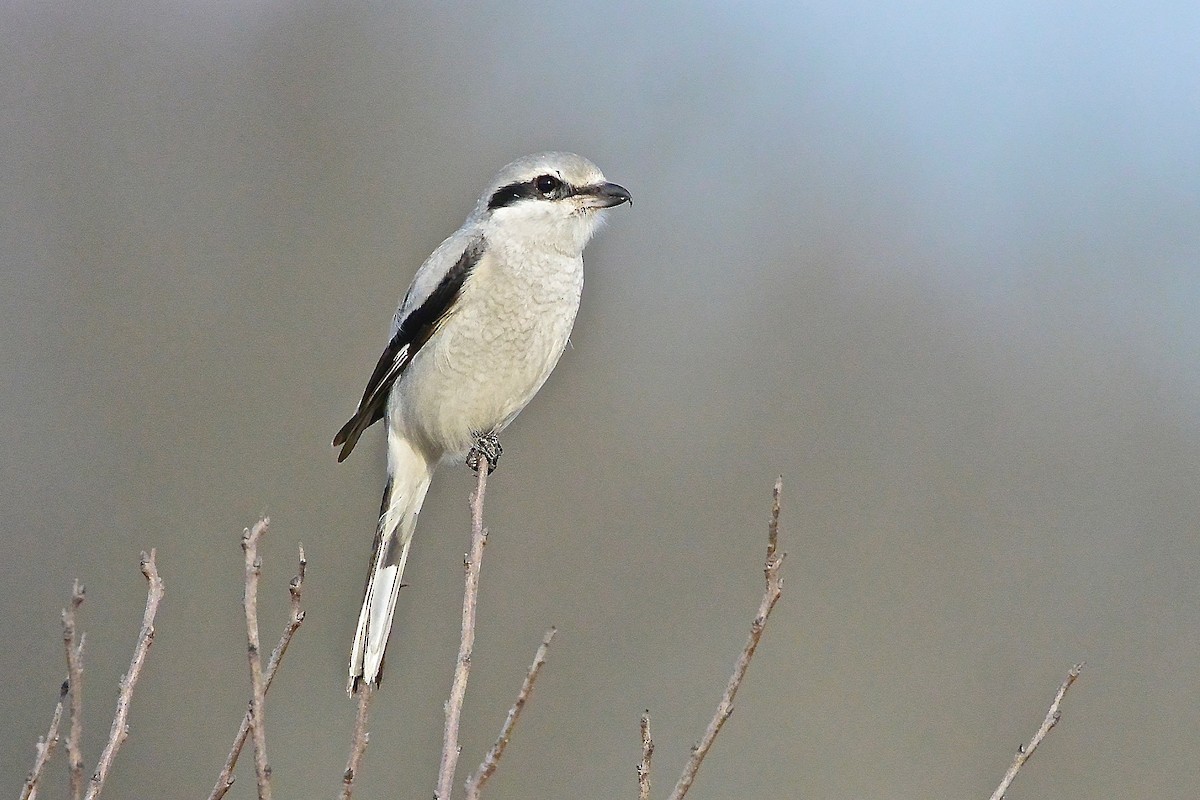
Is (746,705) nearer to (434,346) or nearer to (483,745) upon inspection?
(483,745)

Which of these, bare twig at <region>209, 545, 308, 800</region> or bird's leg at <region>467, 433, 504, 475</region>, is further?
bird's leg at <region>467, 433, 504, 475</region>

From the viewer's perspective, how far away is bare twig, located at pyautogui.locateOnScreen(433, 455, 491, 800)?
1.26 metres

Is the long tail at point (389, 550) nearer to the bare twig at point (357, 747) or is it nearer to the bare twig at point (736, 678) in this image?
the bare twig at point (357, 747)

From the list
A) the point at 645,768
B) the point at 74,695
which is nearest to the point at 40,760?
the point at 74,695

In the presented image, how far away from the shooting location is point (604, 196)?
2.51 meters

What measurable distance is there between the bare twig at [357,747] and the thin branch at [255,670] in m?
0.08

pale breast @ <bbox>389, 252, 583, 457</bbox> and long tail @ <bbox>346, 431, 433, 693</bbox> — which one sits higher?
pale breast @ <bbox>389, 252, 583, 457</bbox>

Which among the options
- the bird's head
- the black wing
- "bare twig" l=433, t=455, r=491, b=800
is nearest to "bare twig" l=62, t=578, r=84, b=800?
"bare twig" l=433, t=455, r=491, b=800

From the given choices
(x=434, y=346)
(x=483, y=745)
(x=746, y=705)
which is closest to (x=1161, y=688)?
(x=746, y=705)

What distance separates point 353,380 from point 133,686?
4.91 m

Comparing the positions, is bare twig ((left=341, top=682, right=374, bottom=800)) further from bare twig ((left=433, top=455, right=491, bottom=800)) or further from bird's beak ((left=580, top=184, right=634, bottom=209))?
bird's beak ((left=580, top=184, right=634, bottom=209))

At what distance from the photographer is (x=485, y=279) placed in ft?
8.30

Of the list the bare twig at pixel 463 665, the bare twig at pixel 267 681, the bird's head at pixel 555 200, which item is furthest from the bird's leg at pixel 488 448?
the bare twig at pixel 267 681

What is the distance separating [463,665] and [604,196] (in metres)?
1.41
